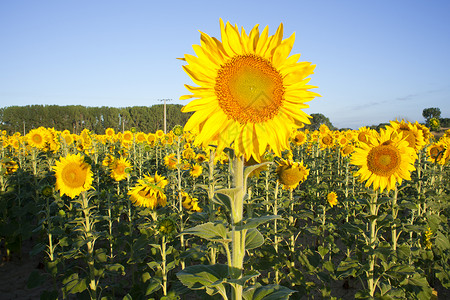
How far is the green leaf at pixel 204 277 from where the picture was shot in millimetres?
1334

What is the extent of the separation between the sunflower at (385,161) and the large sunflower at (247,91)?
2.17 m

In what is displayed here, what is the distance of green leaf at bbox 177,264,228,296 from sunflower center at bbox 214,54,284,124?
816 millimetres

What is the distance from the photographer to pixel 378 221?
11.0 feet

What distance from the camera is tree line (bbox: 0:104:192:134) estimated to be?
45.0 metres

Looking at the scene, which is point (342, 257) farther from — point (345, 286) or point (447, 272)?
point (447, 272)

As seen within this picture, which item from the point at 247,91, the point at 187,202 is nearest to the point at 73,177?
the point at 187,202

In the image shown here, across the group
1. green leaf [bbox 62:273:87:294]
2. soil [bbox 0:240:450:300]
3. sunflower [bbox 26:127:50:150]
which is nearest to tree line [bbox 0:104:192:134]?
sunflower [bbox 26:127:50:150]

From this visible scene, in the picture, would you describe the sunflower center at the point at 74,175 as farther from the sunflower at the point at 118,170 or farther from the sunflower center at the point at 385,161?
→ the sunflower center at the point at 385,161

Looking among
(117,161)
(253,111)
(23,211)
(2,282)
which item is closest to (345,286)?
(253,111)

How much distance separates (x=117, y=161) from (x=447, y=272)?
6403mm

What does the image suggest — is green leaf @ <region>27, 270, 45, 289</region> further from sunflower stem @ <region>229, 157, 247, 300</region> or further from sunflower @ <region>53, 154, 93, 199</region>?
sunflower stem @ <region>229, 157, 247, 300</region>

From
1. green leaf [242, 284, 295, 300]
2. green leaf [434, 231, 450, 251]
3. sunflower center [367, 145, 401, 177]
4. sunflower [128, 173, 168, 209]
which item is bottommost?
green leaf [434, 231, 450, 251]

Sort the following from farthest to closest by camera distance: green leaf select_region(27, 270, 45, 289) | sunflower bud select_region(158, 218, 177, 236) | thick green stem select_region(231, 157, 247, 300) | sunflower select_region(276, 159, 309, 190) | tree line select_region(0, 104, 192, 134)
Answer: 1. tree line select_region(0, 104, 192, 134)
2. green leaf select_region(27, 270, 45, 289)
3. sunflower select_region(276, 159, 309, 190)
4. sunflower bud select_region(158, 218, 177, 236)
5. thick green stem select_region(231, 157, 247, 300)

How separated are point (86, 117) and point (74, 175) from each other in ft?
167
